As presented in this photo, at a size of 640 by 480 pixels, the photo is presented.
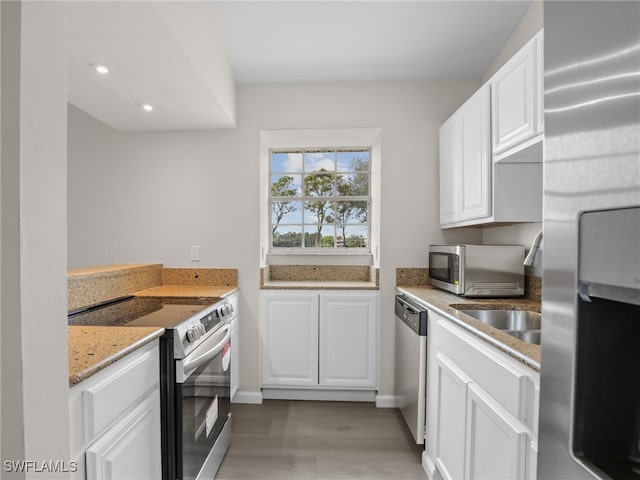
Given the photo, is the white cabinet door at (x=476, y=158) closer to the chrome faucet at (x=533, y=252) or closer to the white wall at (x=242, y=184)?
the white wall at (x=242, y=184)

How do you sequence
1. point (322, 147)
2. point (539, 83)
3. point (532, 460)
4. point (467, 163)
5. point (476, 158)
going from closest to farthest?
point (532, 460), point (539, 83), point (476, 158), point (467, 163), point (322, 147)

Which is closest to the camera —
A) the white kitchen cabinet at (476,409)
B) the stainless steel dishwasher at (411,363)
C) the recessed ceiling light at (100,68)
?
the white kitchen cabinet at (476,409)

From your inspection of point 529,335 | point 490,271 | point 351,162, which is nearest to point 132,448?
point 529,335

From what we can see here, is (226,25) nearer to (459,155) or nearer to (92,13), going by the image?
(92,13)

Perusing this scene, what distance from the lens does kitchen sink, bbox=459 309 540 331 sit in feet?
5.73

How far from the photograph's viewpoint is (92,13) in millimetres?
1288

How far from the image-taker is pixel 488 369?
1217 mm

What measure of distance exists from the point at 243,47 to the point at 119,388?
7.30 feet

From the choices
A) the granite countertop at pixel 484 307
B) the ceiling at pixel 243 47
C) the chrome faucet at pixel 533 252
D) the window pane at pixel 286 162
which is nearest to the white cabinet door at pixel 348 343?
the granite countertop at pixel 484 307

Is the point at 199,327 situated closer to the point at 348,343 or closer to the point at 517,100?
the point at 348,343

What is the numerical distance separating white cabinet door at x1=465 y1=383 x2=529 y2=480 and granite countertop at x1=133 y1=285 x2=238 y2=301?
1476 mm

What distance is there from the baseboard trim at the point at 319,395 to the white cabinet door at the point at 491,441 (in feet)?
4.33

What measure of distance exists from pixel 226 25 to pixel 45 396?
2250mm

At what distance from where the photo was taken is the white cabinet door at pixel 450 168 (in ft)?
7.36
